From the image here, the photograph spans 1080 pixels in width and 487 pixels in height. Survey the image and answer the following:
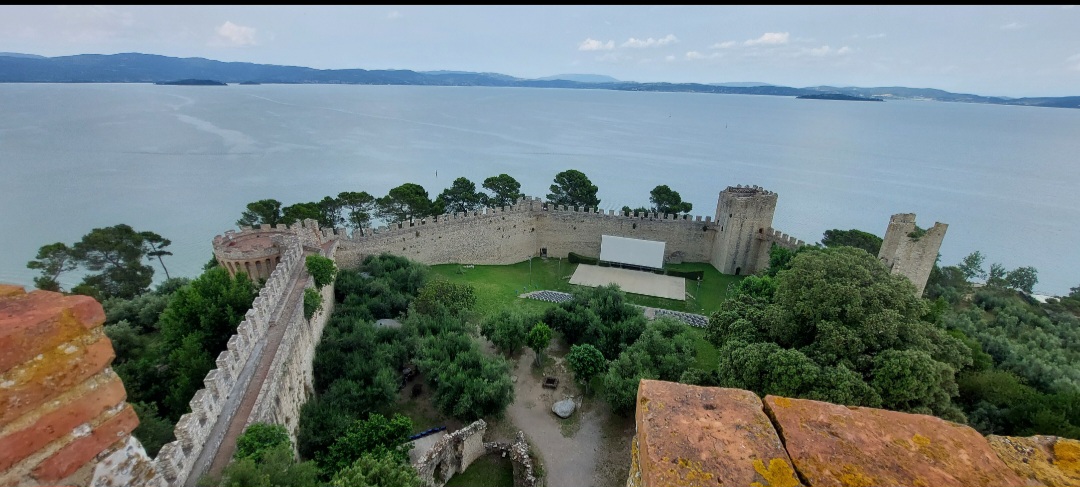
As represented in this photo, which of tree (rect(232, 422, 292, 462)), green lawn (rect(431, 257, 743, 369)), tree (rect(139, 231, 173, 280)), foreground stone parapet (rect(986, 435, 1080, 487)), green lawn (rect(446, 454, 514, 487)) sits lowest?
green lawn (rect(431, 257, 743, 369))

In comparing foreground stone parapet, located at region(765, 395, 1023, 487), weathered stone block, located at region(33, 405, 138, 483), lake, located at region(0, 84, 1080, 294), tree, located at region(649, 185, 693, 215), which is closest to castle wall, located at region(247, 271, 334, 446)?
weathered stone block, located at region(33, 405, 138, 483)

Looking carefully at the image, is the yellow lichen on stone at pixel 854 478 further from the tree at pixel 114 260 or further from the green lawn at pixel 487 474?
the tree at pixel 114 260

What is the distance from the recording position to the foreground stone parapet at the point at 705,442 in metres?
2.56

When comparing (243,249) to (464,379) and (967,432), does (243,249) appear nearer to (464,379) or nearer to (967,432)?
(464,379)

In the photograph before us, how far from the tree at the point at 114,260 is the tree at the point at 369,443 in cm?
2332

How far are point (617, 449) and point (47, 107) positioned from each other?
176603 millimetres

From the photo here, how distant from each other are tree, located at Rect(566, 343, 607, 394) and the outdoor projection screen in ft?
48.6

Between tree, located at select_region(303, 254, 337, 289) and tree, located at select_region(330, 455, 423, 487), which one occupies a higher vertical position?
tree, located at select_region(303, 254, 337, 289)

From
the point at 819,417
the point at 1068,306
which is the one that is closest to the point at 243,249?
the point at 819,417

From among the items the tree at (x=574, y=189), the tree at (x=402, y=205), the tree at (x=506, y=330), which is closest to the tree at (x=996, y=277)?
the tree at (x=574, y=189)

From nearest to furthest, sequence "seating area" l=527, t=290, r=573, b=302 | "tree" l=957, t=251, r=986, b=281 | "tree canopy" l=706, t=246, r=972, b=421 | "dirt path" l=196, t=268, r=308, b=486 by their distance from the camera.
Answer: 1. "dirt path" l=196, t=268, r=308, b=486
2. "tree canopy" l=706, t=246, r=972, b=421
3. "seating area" l=527, t=290, r=573, b=302
4. "tree" l=957, t=251, r=986, b=281

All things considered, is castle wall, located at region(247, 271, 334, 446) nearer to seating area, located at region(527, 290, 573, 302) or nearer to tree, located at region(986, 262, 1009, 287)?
seating area, located at region(527, 290, 573, 302)

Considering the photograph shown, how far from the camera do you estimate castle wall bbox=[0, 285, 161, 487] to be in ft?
10.2

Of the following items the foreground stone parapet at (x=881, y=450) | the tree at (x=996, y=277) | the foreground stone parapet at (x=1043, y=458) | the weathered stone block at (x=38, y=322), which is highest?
the weathered stone block at (x=38, y=322)
